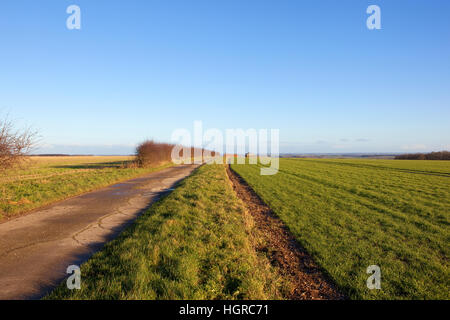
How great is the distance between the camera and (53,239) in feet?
19.9

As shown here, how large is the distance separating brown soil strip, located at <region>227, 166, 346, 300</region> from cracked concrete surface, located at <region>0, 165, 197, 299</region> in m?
4.49

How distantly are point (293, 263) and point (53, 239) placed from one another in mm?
6608

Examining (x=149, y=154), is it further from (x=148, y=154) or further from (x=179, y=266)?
(x=179, y=266)

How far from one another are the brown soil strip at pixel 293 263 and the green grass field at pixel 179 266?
322 mm

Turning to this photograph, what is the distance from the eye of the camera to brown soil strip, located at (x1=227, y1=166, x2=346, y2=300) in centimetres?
400

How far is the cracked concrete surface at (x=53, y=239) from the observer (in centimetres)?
402

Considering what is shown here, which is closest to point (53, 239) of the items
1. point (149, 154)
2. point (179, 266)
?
point (179, 266)

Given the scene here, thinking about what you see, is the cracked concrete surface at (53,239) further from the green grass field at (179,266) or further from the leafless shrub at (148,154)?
the leafless shrub at (148,154)

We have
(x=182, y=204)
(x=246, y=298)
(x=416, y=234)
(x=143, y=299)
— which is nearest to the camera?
(x=143, y=299)

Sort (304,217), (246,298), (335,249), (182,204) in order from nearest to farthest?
(246,298) → (335,249) → (304,217) → (182,204)

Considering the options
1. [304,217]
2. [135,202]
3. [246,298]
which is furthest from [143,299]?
[135,202]
